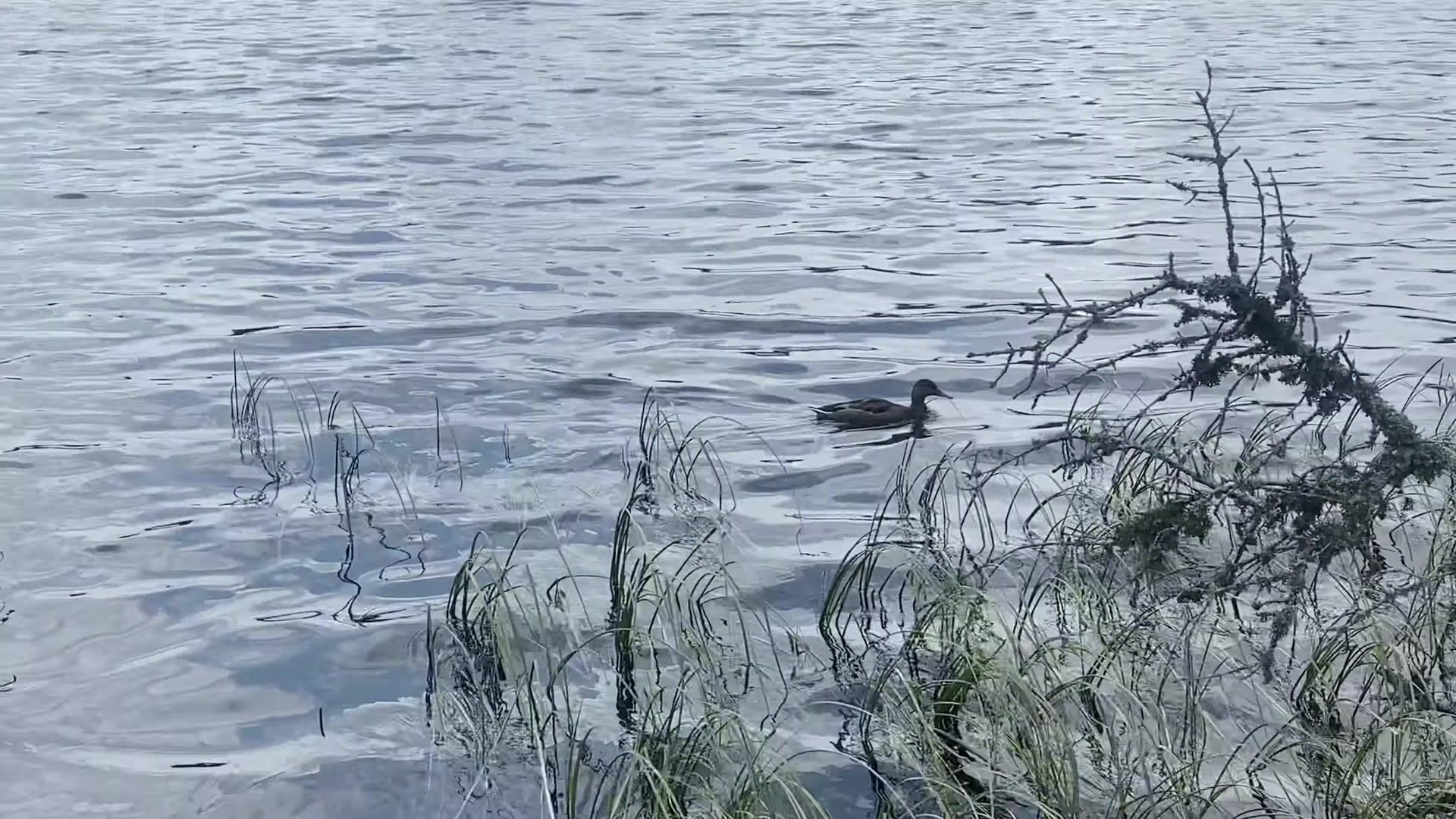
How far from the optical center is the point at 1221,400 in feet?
30.1

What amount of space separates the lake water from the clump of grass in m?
0.30

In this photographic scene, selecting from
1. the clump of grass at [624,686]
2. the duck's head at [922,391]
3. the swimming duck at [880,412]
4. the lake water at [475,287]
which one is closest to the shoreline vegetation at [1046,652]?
Result: the clump of grass at [624,686]

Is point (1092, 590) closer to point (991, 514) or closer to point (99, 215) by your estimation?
point (991, 514)

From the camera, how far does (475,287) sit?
42.0 ft

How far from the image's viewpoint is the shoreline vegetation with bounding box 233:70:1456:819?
4.75 meters

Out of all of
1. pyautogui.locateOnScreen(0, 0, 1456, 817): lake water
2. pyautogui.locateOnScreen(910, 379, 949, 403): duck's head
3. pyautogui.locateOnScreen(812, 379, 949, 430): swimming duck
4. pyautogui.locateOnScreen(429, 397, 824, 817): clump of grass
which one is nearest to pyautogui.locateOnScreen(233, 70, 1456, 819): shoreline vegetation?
pyautogui.locateOnScreen(429, 397, 824, 817): clump of grass

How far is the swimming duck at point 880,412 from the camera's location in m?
9.08

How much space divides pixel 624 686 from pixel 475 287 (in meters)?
Result: 7.52

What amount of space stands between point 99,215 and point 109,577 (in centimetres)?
901

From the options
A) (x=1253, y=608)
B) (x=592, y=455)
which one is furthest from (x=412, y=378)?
(x=1253, y=608)

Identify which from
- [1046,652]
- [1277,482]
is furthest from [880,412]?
[1046,652]

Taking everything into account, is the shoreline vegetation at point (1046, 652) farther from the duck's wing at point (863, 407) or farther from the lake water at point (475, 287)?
the duck's wing at point (863, 407)

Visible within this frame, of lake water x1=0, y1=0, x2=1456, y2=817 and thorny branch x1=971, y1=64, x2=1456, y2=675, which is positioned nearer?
thorny branch x1=971, y1=64, x2=1456, y2=675

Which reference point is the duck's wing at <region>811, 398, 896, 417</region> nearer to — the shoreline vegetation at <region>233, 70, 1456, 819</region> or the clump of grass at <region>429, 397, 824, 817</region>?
the shoreline vegetation at <region>233, 70, 1456, 819</region>
